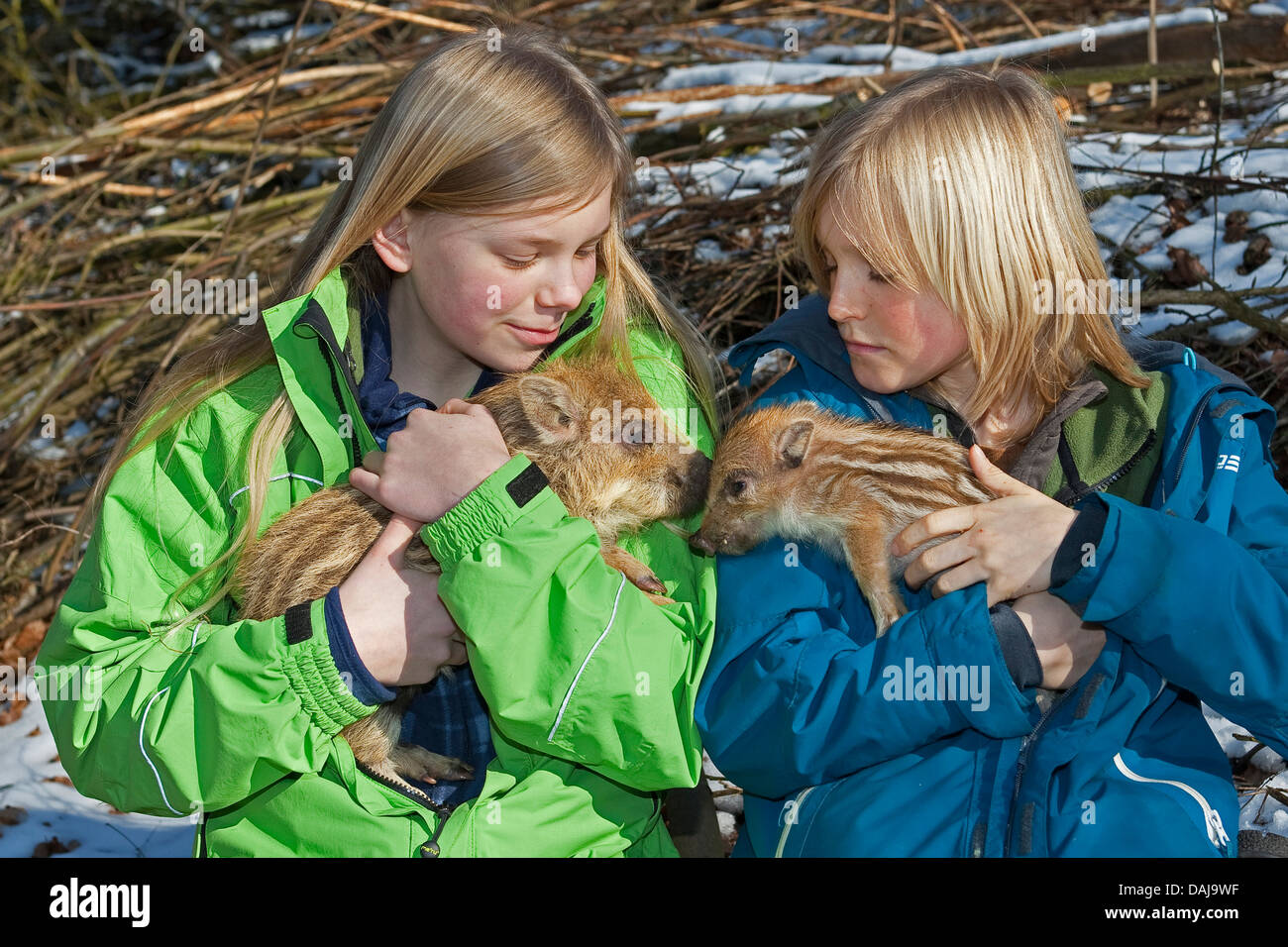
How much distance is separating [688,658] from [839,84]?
4300mm

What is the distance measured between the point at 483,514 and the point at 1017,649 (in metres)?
1.37

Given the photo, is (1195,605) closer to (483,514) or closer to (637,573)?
(637,573)

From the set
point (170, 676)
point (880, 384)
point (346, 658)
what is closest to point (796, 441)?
point (880, 384)

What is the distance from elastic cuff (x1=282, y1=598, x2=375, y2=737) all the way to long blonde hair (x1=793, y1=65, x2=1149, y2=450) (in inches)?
71.8

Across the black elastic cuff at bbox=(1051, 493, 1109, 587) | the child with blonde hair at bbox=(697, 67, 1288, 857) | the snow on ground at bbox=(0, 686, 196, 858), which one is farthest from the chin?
the snow on ground at bbox=(0, 686, 196, 858)

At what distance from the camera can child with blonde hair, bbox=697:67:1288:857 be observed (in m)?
2.77

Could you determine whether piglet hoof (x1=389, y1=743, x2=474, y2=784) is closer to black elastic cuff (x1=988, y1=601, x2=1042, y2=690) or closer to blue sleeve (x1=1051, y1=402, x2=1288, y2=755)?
black elastic cuff (x1=988, y1=601, x2=1042, y2=690)

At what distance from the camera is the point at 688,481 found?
3855mm

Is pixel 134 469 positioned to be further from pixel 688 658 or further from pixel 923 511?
pixel 923 511

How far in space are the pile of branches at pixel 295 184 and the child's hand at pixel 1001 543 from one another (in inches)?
83.8

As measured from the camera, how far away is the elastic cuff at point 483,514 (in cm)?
285

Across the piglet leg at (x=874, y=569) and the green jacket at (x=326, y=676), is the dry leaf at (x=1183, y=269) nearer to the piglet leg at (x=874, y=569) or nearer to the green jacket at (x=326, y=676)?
the piglet leg at (x=874, y=569)

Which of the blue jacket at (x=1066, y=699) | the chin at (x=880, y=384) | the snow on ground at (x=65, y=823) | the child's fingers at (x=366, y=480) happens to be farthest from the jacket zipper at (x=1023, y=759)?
the snow on ground at (x=65, y=823)

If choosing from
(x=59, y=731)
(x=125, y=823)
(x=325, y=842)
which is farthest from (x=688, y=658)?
(x=125, y=823)
